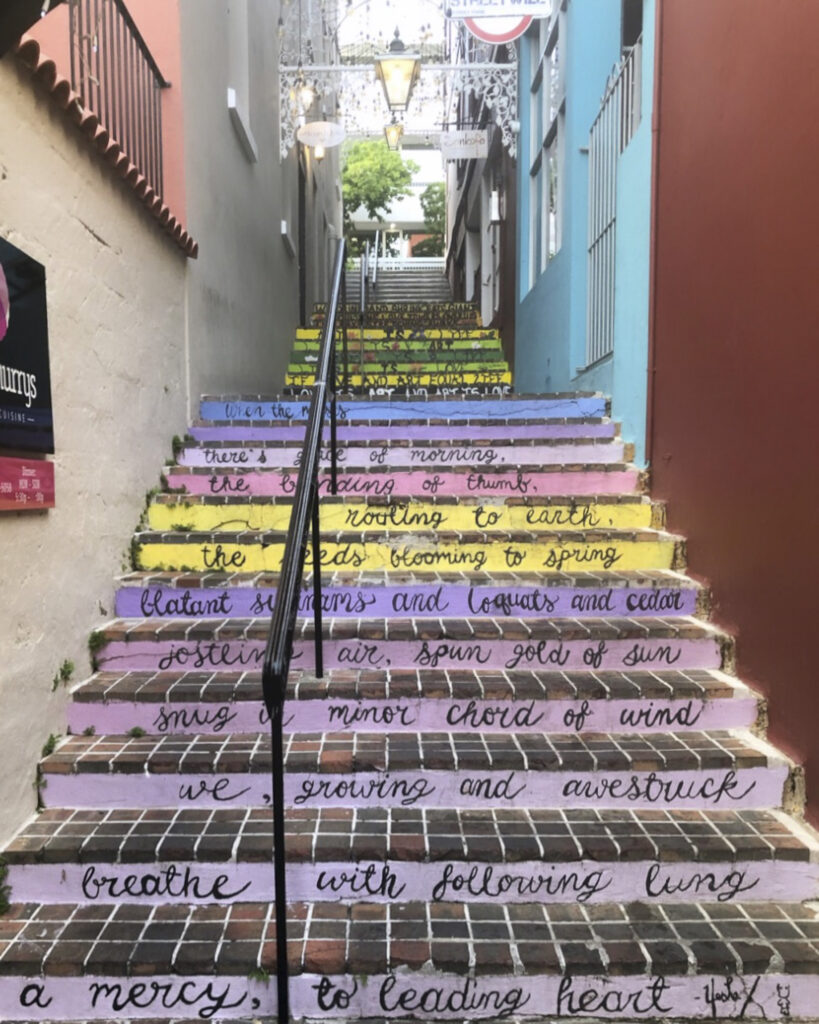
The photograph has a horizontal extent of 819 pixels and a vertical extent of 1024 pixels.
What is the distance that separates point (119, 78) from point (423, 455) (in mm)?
2434

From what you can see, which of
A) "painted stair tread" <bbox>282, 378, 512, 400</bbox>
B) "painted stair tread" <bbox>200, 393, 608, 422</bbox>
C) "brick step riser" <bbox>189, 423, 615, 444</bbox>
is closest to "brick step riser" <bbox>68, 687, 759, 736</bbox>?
"brick step riser" <bbox>189, 423, 615, 444</bbox>

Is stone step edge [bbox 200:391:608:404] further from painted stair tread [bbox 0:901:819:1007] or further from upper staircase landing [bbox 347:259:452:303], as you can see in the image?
upper staircase landing [bbox 347:259:452:303]

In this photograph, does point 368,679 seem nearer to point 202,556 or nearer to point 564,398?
point 202,556

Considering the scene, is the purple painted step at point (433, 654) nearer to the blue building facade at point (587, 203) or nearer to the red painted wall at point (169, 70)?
the blue building facade at point (587, 203)

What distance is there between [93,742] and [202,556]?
3.44 ft

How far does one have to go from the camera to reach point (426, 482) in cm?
390

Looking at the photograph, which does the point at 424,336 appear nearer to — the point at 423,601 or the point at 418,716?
the point at 423,601

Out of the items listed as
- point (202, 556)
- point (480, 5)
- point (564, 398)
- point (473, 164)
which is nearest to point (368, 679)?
point (202, 556)

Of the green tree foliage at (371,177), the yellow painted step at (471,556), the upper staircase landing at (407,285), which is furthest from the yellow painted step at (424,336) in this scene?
the green tree foliage at (371,177)

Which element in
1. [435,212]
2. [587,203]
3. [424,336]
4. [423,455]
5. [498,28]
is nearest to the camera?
[423,455]

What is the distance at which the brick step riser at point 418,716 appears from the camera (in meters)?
2.66

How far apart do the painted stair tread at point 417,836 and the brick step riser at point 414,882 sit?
2cm

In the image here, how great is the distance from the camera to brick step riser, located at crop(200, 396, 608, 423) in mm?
4695

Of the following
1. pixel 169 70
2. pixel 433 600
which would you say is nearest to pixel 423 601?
pixel 433 600
